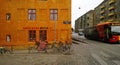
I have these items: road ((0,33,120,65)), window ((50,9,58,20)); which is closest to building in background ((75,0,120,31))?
window ((50,9,58,20))

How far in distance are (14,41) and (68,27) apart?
25.6 ft

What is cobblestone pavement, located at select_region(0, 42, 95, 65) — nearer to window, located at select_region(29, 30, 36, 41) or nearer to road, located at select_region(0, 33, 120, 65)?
road, located at select_region(0, 33, 120, 65)

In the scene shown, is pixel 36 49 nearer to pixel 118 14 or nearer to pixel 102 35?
pixel 102 35

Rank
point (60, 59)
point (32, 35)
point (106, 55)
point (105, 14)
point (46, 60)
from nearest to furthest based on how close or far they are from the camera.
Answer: point (46, 60)
point (60, 59)
point (106, 55)
point (32, 35)
point (105, 14)

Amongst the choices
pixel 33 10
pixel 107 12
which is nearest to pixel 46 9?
pixel 33 10

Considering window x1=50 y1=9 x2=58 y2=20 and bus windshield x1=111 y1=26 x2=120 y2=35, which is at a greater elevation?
window x1=50 y1=9 x2=58 y2=20

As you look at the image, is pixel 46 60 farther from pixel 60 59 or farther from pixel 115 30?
pixel 115 30

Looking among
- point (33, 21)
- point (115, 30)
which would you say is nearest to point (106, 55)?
point (33, 21)

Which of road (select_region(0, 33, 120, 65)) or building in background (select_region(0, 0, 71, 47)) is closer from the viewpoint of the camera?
road (select_region(0, 33, 120, 65))

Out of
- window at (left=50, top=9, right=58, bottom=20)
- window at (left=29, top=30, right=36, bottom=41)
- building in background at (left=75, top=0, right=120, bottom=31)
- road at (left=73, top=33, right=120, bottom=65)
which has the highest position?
building in background at (left=75, top=0, right=120, bottom=31)

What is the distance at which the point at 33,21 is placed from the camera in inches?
1818

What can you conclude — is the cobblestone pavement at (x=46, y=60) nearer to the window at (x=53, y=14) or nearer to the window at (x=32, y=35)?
the window at (x=32, y=35)

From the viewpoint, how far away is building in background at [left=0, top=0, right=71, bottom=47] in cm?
4591

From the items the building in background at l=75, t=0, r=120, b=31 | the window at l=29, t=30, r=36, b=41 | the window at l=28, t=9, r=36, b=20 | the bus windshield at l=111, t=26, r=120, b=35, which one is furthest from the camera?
the building in background at l=75, t=0, r=120, b=31
